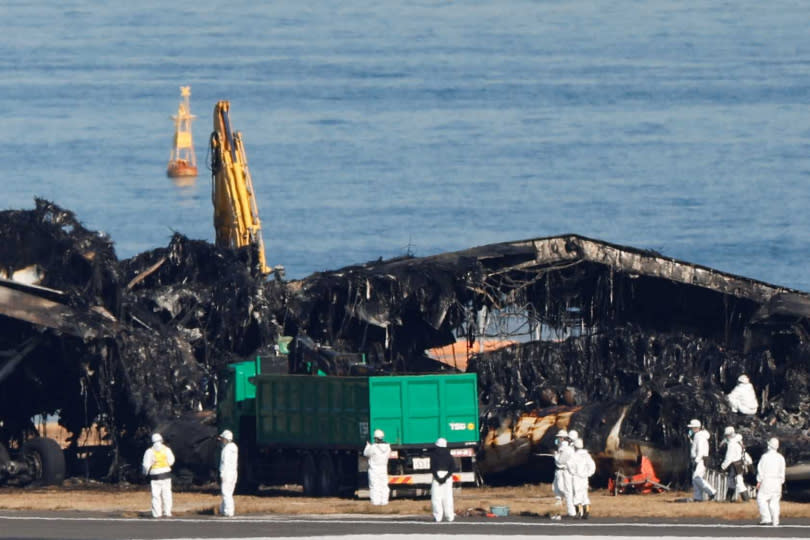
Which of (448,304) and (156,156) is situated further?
(156,156)

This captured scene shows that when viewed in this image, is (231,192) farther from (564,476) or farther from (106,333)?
(564,476)

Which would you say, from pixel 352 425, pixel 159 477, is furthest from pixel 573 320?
pixel 159 477

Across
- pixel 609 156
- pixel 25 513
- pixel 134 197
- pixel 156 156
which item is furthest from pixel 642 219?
pixel 25 513

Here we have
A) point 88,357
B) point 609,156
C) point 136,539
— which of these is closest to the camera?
point 136,539

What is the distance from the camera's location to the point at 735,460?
32906 millimetres

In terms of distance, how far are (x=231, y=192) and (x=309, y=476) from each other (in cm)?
1679

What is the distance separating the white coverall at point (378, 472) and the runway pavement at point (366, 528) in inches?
76.9

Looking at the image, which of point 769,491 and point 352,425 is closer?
point 769,491

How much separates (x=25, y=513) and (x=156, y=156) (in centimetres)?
16421

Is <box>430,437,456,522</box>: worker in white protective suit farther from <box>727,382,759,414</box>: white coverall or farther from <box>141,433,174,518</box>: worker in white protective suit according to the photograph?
<box>727,382,759,414</box>: white coverall

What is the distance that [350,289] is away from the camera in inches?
1652

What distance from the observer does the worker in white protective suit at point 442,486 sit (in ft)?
95.4

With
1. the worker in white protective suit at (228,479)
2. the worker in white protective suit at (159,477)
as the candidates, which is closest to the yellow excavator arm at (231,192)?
the worker in white protective suit at (228,479)

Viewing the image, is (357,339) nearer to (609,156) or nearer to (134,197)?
(134,197)
